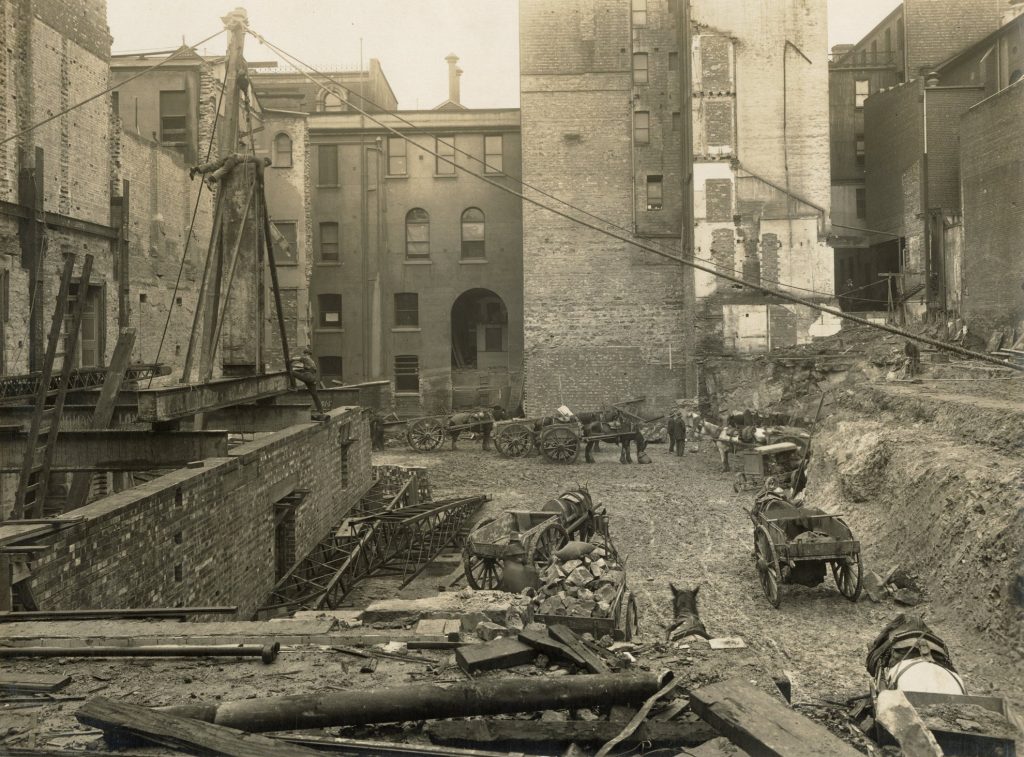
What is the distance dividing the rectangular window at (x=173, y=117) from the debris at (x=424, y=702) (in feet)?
89.0

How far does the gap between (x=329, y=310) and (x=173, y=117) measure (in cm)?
875

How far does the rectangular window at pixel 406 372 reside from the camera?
107 ft

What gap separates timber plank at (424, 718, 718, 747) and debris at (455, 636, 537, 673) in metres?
0.69

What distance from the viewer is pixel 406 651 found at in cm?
538

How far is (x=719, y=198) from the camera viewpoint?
28.1 metres

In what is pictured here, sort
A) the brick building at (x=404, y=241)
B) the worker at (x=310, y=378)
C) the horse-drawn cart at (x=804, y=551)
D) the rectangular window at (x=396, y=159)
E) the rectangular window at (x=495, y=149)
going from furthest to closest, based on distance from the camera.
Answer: the rectangular window at (x=396, y=159) → the rectangular window at (x=495, y=149) → the brick building at (x=404, y=241) → the worker at (x=310, y=378) → the horse-drawn cart at (x=804, y=551)

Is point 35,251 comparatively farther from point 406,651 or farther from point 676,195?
point 676,195

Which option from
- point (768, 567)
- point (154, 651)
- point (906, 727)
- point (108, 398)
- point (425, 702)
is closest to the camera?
point (425, 702)

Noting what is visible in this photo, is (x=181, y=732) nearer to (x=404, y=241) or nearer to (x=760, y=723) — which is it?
(x=760, y=723)

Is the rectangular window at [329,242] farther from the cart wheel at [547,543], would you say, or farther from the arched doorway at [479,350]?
the cart wheel at [547,543]

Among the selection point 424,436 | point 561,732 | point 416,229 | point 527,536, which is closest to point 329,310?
point 416,229

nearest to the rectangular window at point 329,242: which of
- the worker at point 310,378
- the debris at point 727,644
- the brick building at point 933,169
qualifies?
the worker at point 310,378

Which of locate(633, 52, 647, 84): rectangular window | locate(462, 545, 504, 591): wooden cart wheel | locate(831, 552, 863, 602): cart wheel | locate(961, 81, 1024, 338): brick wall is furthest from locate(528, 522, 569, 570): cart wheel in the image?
locate(633, 52, 647, 84): rectangular window

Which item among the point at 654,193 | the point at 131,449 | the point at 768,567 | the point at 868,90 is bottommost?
the point at 768,567
